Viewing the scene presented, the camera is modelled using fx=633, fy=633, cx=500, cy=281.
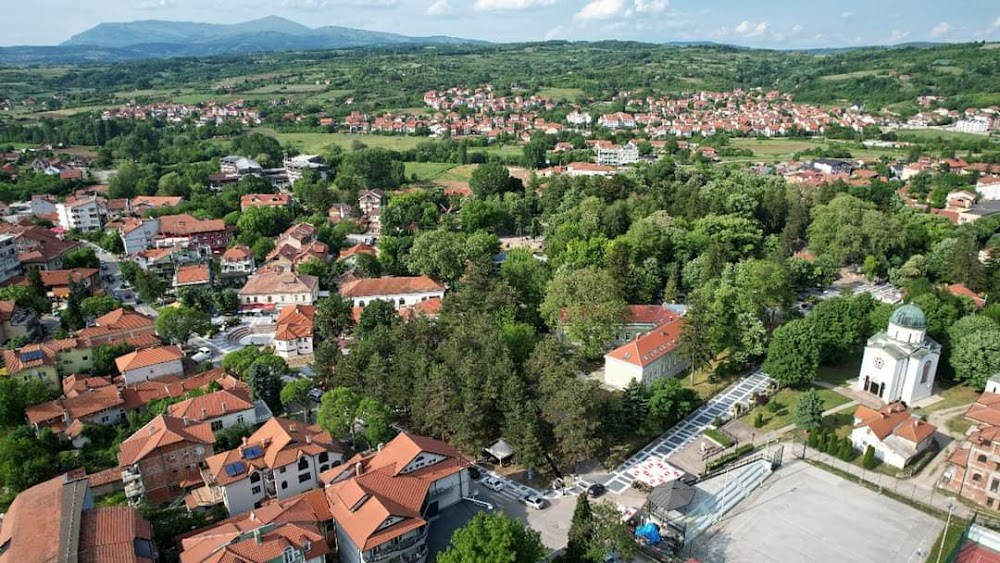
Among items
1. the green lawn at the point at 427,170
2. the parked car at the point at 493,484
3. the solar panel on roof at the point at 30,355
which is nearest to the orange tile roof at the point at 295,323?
the solar panel on roof at the point at 30,355

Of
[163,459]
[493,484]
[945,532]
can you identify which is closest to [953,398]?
[945,532]

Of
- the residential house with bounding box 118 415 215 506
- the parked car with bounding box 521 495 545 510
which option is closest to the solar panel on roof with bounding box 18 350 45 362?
the residential house with bounding box 118 415 215 506

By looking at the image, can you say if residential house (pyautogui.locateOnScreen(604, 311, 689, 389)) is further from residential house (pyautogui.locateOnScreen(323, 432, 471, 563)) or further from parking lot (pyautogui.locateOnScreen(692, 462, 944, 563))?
residential house (pyautogui.locateOnScreen(323, 432, 471, 563))

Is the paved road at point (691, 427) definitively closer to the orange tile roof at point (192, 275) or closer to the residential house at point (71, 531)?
the residential house at point (71, 531)

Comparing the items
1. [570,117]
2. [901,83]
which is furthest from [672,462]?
[901,83]

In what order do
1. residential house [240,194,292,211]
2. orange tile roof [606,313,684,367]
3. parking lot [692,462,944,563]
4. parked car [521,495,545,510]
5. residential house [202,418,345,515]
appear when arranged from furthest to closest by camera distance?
1. residential house [240,194,292,211]
2. orange tile roof [606,313,684,367]
3. parked car [521,495,545,510]
4. residential house [202,418,345,515]
5. parking lot [692,462,944,563]

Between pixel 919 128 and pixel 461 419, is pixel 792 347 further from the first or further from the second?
pixel 919 128
